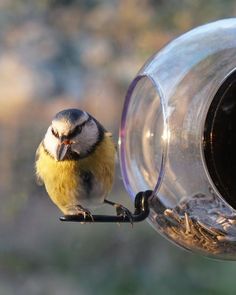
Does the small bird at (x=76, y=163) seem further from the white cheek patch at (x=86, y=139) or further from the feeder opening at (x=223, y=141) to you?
the feeder opening at (x=223, y=141)

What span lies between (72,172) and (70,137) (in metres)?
0.09

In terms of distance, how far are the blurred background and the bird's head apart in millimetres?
1921

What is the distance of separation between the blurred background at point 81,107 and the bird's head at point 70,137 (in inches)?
75.6

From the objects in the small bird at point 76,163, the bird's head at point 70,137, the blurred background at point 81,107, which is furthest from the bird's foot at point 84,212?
the blurred background at point 81,107

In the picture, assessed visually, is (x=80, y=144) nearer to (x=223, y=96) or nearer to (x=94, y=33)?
(x=223, y=96)

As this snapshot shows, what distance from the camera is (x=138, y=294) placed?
161 inches

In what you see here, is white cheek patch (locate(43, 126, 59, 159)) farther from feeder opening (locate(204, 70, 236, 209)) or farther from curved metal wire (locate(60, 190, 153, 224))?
feeder opening (locate(204, 70, 236, 209))

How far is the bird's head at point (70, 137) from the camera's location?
1873 millimetres

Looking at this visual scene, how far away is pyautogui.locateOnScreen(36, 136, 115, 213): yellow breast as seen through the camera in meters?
1.92

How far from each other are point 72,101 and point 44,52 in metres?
0.41

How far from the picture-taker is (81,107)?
15.4 feet

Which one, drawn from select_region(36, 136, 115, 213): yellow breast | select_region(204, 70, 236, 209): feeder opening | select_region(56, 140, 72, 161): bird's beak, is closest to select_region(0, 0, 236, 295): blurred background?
select_region(36, 136, 115, 213): yellow breast

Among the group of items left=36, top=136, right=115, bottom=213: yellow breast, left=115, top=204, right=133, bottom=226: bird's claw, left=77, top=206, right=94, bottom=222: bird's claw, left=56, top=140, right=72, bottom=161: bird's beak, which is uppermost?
left=56, top=140, right=72, bottom=161: bird's beak

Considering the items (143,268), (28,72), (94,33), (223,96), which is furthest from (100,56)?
(223,96)
